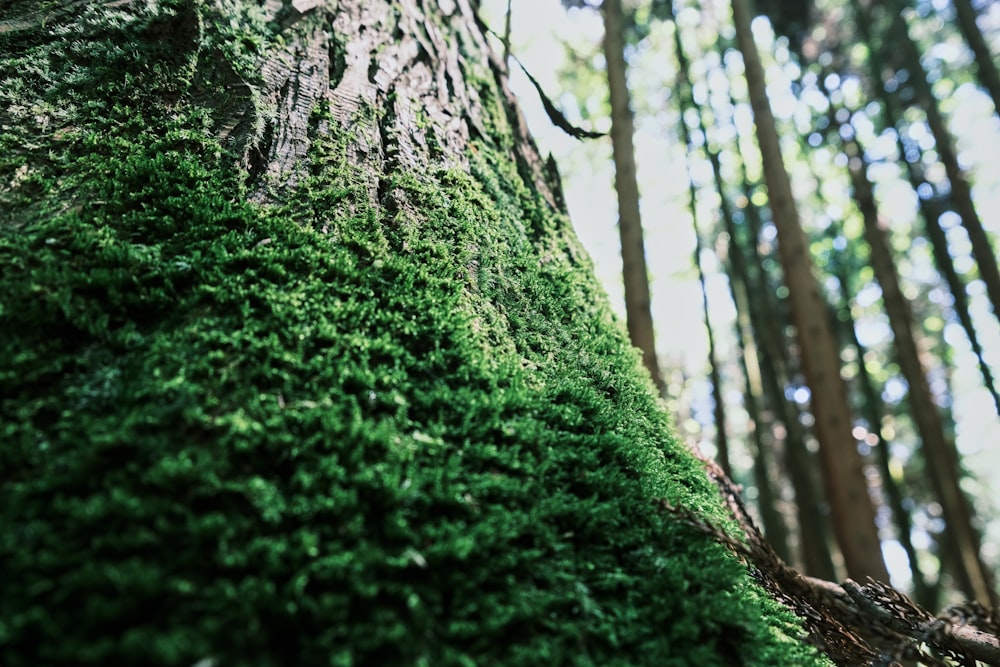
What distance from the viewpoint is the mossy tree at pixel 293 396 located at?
78 cm

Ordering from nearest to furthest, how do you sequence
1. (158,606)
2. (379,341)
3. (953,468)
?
(158,606), (379,341), (953,468)

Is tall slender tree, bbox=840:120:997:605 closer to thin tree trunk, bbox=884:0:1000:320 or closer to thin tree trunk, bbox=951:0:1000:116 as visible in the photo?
thin tree trunk, bbox=884:0:1000:320

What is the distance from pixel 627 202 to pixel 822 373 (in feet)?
8.35

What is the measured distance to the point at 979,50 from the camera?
7172 millimetres

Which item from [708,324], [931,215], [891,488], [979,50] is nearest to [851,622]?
[708,324]

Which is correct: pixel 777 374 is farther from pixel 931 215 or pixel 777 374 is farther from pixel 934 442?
pixel 931 215

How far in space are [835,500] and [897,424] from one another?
15250 mm

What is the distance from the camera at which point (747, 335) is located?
39.2ft

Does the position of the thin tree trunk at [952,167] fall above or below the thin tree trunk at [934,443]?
above

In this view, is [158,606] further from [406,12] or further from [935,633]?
[406,12]

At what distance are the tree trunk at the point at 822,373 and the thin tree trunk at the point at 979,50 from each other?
3.51 metres

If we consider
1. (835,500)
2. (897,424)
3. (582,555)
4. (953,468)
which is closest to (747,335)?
(953,468)

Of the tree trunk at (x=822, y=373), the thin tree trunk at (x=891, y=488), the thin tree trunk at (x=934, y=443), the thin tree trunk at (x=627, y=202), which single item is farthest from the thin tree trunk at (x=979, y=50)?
the thin tree trunk at (x=627, y=202)

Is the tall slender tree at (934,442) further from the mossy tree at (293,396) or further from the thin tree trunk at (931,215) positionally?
the mossy tree at (293,396)
